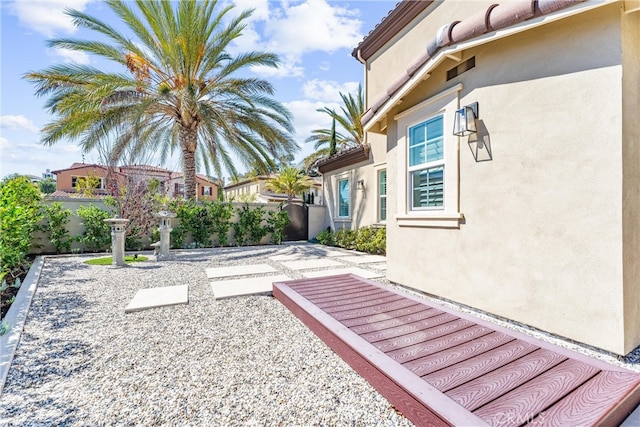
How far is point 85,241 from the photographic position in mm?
10727

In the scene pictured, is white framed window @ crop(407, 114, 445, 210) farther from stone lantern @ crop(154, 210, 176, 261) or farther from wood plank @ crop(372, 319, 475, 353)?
stone lantern @ crop(154, 210, 176, 261)

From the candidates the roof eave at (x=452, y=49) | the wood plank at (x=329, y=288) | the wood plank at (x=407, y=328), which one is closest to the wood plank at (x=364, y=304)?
the wood plank at (x=329, y=288)

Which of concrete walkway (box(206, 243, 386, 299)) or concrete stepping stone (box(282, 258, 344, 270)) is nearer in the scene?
concrete walkway (box(206, 243, 386, 299))

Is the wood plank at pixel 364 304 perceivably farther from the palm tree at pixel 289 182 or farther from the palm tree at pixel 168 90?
the palm tree at pixel 289 182

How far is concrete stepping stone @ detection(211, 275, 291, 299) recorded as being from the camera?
→ 5.61 metres

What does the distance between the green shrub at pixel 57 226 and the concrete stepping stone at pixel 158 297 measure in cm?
719

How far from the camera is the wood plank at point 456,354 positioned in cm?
255

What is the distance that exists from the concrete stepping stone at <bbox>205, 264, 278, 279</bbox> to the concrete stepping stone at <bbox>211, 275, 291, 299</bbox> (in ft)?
2.20

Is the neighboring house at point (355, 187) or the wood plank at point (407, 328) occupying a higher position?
the neighboring house at point (355, 187)

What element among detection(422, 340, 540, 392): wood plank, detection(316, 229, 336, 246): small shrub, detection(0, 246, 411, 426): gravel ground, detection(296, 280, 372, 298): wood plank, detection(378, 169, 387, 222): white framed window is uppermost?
detection(378, 169, 387, 222): white framed window

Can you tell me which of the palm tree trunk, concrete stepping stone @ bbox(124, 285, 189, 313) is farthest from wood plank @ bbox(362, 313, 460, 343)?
the palm tree trunk

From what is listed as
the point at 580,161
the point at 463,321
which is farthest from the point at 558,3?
the point at 463,321

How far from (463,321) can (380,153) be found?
8258 mm

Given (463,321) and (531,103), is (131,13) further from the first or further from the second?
(463,321)
